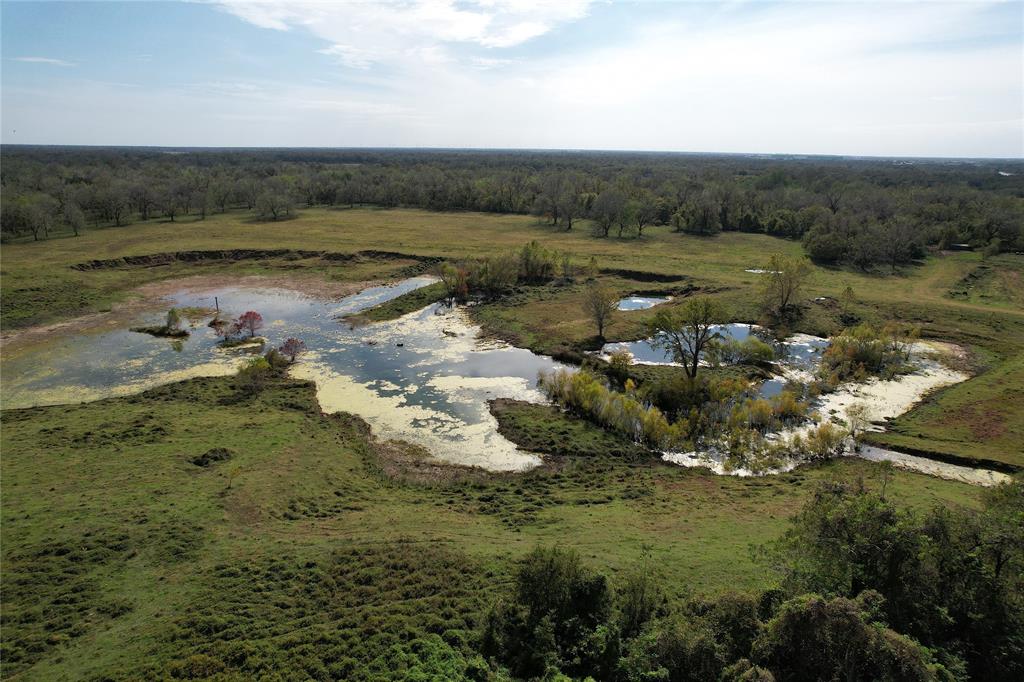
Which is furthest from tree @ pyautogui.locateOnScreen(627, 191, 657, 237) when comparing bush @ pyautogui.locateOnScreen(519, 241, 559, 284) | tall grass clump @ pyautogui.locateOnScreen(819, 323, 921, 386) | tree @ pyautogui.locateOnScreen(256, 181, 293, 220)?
tree @ pyautogui.locateOnScreen(256, 181, 293, 220)

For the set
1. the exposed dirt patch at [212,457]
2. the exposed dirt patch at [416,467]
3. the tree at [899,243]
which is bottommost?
the exposed dirt patch at [416,467]

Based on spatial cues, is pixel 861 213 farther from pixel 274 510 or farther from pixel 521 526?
pixel 274 510

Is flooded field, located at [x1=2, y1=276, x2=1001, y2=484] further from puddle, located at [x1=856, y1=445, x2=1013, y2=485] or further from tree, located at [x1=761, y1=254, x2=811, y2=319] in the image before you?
tree, located at [x1=761, y1=254, x2=811, y2=319]

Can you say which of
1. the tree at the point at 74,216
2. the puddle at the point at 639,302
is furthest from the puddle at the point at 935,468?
the tree at the point at 74,216

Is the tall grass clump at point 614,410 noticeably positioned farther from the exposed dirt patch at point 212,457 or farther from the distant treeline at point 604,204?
the distant treeline at point 604,204

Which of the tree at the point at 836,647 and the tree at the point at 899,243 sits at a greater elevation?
the tree at the point at 899,243

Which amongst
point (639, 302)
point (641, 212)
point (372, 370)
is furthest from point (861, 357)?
point (641, 212)
